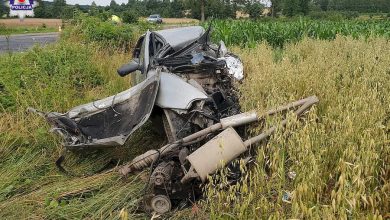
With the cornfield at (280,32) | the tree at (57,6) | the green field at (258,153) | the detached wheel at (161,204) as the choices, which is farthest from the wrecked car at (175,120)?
the tree at (57,6)

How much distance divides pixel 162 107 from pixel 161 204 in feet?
3.96

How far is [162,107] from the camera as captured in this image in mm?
4340

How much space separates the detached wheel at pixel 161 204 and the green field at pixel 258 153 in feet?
0.45

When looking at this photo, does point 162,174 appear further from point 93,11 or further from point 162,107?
point 93,11

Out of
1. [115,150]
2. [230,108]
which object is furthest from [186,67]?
[115,150]

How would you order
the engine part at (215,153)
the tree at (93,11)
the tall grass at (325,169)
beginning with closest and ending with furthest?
the tall grass at (325,169) < the engine part at (215,153) < the tree at (93,11)

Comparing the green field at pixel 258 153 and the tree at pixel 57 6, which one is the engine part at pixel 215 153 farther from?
the tree at pixel 57 6

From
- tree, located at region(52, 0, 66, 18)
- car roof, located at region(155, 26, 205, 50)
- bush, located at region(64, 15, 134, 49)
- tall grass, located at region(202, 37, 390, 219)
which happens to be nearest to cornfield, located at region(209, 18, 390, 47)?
bush, located at region(64, 15, 134, 49)

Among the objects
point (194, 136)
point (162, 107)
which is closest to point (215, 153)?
point (194, 136)

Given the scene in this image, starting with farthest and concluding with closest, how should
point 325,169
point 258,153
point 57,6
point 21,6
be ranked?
point 57,6 < point 21,6 < point 258,153 < point 325,169

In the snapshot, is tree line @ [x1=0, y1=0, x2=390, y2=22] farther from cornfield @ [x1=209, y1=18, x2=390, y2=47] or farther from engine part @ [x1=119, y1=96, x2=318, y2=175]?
engine part @ [x1=119, y1=96, x2=318, y2=175]

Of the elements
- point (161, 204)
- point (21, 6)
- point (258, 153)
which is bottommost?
point (161, 204)

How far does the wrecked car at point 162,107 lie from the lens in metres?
4.30

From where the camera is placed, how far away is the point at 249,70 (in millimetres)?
6945
